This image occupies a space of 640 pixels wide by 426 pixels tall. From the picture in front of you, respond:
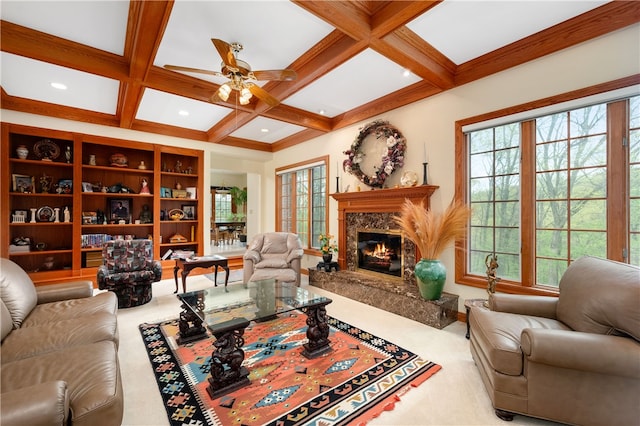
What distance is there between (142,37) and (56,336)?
2433 millimetres

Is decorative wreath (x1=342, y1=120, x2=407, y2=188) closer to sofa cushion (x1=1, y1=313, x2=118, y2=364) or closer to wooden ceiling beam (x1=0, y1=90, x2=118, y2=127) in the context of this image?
sofa cushion (x1=1, y1=313, x2=118, y2=364)

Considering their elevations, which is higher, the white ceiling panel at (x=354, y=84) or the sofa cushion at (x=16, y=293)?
the white ceiling panel at (x=354, y=84)

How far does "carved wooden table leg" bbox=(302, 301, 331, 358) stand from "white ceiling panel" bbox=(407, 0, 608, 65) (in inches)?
107

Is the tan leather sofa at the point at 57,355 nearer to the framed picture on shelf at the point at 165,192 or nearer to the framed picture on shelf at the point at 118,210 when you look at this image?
the framed picture on shelf at the point at 118,210

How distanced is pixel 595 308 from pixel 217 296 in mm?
2975

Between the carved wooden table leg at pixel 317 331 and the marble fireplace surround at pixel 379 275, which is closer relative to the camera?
the carved wooden table leg at pixel 317 331

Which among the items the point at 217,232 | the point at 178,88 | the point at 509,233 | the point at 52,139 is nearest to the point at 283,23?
the point at 178,88

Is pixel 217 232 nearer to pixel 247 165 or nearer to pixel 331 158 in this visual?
pixel 247 165

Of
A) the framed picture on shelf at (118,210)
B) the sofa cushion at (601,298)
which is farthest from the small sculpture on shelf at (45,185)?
the sofa cushion at (601,298)

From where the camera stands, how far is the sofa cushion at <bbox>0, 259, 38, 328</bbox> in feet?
6.43

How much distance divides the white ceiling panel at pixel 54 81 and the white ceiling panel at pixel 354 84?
2.52m

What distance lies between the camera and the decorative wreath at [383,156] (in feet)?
12.7

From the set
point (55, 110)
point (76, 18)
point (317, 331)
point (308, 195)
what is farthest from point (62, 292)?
point (308, 195)

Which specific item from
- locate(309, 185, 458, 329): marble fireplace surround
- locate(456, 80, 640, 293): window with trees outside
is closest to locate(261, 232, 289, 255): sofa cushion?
locate(309, 185, 458, 329): marble fireplace surround
